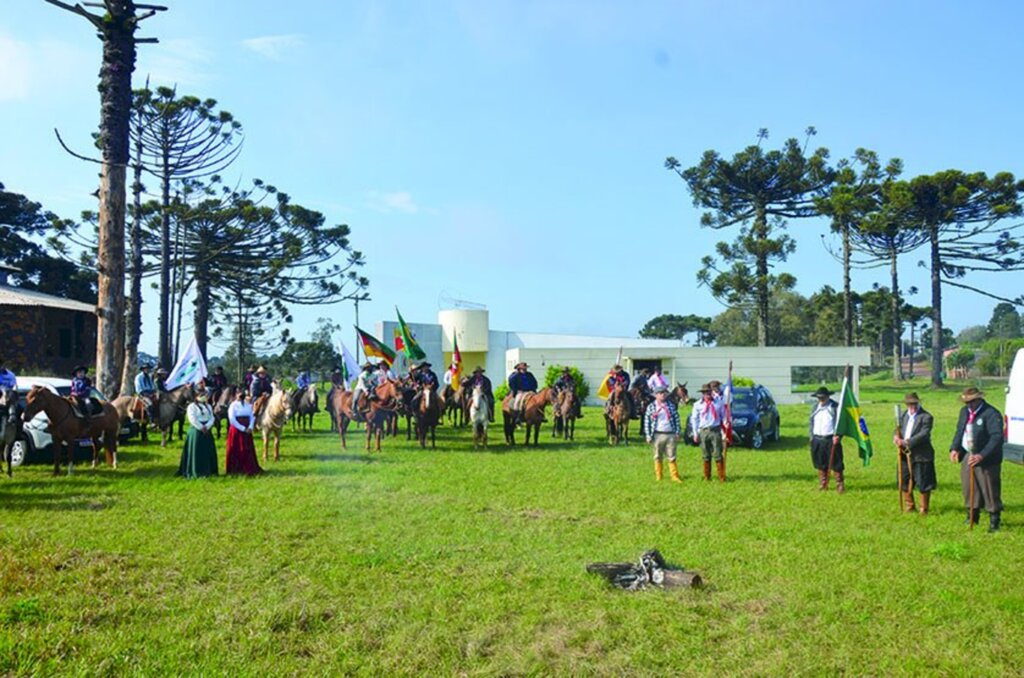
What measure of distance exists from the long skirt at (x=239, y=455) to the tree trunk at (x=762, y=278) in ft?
117

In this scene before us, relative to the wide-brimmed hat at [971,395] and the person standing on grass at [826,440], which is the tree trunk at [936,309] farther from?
the wide-brimmed hat at [971,395]

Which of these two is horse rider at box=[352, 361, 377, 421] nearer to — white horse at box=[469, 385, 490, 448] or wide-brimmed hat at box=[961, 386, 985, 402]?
white horse at box=[469, 385, 490, 448]

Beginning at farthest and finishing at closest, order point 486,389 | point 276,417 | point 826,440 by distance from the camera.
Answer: point 486,389 → point 276,417 → point 826,440

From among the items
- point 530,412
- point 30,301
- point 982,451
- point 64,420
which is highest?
point 30,301

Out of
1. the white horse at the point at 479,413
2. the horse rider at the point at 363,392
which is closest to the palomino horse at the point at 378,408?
the horse rider at the point at 363,392

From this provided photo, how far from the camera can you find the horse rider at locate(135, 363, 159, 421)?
62.0ft

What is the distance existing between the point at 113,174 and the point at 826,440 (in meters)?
14.4

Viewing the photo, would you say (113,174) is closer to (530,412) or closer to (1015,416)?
(530,412)

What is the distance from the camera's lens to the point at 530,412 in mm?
20250

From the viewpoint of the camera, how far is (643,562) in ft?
Result: 25.6

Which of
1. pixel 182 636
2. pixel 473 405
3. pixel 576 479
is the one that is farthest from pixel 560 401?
pixel 182 636

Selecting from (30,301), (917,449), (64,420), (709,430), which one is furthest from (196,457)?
(30,301)

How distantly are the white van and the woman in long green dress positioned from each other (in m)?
12.6

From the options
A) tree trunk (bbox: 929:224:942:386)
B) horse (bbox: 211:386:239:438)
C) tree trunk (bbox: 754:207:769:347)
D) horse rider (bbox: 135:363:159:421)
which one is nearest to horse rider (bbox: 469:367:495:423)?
horse (bbox: 211:386:239:438)
